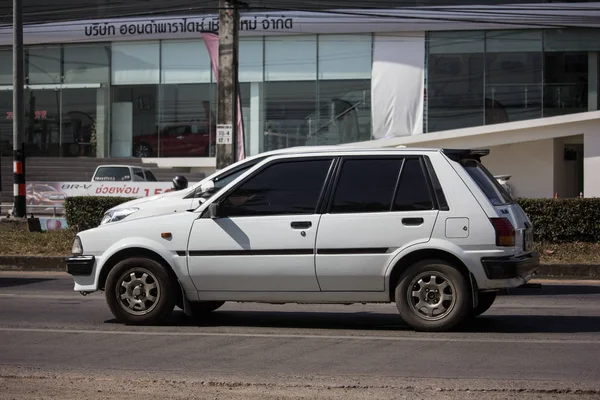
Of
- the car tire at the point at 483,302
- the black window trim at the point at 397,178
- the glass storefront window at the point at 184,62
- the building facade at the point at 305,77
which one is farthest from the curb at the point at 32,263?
the glass storefront window at the point at 184,62

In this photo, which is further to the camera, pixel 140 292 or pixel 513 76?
pixel 513 76

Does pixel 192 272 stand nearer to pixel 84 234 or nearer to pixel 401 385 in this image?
pixel 84 234

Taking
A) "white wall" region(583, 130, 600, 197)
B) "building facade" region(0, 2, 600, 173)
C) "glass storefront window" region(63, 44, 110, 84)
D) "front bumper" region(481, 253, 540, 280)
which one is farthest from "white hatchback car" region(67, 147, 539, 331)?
"glass storefront window" region(63, 44, 110, 84)

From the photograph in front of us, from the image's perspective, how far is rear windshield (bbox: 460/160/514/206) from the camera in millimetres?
8812

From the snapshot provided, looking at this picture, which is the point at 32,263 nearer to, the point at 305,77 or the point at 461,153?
the point at 461,153

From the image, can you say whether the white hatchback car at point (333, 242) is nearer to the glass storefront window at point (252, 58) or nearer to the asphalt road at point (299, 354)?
the asphalt road at point (299, 354)

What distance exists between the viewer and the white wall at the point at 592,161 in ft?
97.2

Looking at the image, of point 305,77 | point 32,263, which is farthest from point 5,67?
point 32,263

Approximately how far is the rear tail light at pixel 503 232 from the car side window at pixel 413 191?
63 centimetres

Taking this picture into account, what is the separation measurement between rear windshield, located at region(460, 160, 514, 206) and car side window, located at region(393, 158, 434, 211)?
473 mm

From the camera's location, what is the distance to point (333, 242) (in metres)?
8.65

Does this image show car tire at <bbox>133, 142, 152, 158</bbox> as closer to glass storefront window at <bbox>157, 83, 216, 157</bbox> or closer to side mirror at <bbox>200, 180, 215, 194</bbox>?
glass storefront window at <bbox>157, 83, 216, 157</bbox>

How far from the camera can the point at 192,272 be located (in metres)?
8.97

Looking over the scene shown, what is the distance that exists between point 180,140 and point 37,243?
18820 millimetres
